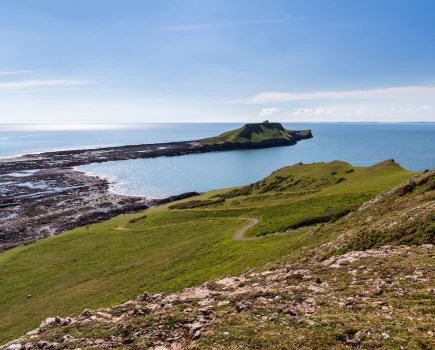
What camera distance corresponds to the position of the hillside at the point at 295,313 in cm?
1131

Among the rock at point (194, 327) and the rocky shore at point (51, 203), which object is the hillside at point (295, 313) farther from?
the rocky shore at point (51, 203)

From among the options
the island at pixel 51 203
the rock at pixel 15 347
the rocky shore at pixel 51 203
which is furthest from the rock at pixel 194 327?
the island at pixel 51 203

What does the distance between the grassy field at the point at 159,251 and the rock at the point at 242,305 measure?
14.6 metres

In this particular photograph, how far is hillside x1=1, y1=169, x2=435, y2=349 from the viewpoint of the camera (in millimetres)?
11312

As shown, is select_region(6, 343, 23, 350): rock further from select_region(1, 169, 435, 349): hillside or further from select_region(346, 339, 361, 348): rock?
select_region(346, 339, 361, 348): rock

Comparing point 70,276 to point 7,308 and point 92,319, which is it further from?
point 92,319

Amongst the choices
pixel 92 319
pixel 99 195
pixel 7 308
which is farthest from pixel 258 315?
pixel 99 195

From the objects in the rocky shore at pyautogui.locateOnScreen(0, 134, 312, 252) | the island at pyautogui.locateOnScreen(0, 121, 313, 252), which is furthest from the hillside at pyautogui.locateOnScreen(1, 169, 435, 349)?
the island at pyautogui.locateOnScreen(0, 121, 313, 252)

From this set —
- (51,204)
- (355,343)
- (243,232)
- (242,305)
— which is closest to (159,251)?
(243,232)

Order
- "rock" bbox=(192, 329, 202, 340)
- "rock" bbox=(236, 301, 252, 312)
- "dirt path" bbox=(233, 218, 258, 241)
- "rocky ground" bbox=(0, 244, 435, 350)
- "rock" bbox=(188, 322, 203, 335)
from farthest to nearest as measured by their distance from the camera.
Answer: "dirt path" bbox=(233, 218, 258, 241) < "rock" bbox=(236, 301, 252, 312) < "rock" bbox=(188, 322, 203, 335) < "rock" bbox=(192, 329, 202, 340) < "rocky ground" bbox=(0, 244, 435, 350)

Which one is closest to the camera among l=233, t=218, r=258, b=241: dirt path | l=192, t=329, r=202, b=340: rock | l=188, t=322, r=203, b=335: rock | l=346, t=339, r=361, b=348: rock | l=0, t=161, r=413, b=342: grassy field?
l=346, t=339, r=361, b=348: rock

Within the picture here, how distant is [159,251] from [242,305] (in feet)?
120

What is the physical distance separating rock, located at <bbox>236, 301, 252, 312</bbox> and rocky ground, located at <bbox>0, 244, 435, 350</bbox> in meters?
0.05

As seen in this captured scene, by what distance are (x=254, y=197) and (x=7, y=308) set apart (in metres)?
55.7
